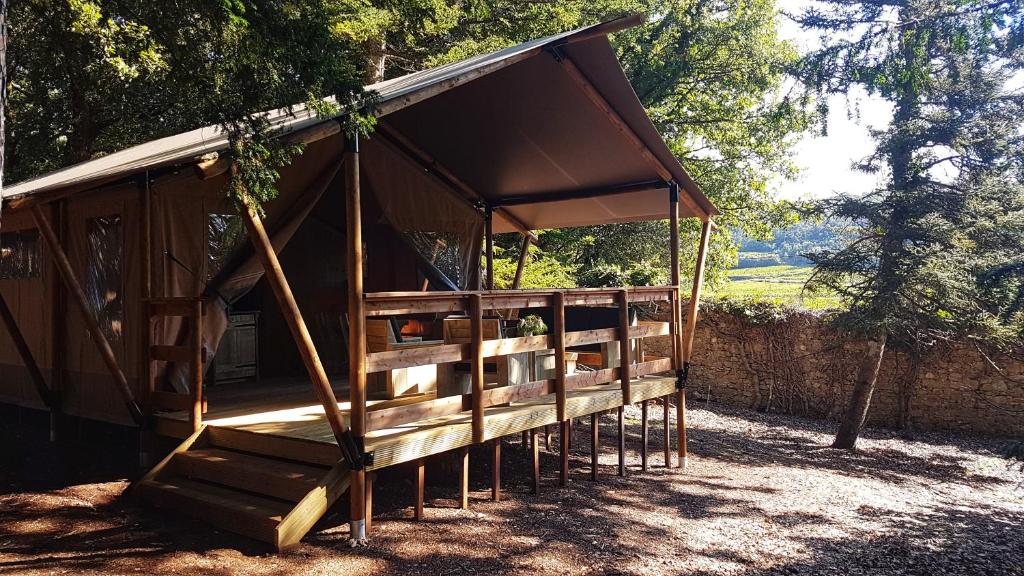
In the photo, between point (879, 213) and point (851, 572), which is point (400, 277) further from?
point (879, 213)

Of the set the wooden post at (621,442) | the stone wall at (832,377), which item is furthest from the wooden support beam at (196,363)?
the stone wall at (832,377)

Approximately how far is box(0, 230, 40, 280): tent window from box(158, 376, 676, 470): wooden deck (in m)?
2.43

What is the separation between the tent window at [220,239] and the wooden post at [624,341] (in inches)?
140

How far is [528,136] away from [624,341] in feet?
7.66

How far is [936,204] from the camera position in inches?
391

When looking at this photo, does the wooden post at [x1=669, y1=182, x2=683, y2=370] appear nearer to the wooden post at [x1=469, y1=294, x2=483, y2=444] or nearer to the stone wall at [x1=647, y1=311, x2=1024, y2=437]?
the wooden post at [x1=469, y1=294, x2=483, y2=444]

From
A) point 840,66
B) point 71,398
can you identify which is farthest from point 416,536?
point 840,66

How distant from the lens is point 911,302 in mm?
9820

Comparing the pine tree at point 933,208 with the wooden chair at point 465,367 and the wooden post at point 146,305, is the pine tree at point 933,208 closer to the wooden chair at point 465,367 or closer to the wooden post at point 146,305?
the wooden chair at point 465,367

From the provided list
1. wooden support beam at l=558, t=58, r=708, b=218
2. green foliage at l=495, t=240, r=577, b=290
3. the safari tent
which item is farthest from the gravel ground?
green foliage at l=495, t=240, r=577, b=290

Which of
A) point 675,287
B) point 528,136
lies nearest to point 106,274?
point 528,136

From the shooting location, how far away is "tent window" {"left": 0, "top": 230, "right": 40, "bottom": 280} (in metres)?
7.08

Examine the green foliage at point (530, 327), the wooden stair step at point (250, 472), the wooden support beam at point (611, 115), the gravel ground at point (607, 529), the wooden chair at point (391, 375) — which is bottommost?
the gravel ground at point (607, 529)

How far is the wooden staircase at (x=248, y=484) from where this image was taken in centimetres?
433
